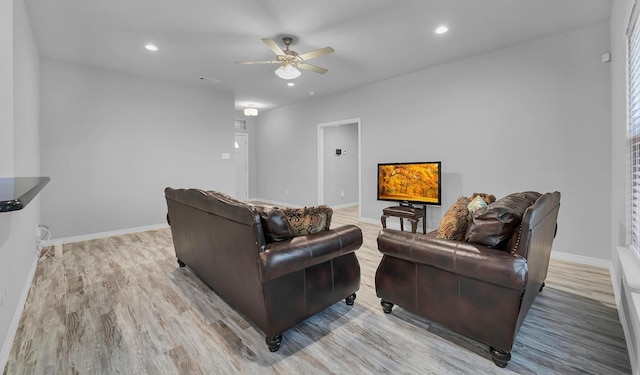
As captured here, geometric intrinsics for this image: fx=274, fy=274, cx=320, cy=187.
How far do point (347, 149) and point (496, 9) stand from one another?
198 inches

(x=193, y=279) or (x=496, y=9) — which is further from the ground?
(x=496, y=9)

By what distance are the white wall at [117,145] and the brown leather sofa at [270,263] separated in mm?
3158

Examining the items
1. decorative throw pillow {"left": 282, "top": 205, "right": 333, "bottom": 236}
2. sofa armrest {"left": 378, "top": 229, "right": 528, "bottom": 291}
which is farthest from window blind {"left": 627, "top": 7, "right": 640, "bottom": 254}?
decorative throw pillow {"left": 282, "top": 205, "right": 333, "bottom": 236}

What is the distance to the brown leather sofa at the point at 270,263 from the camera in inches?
65.5

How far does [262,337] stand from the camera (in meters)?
1.86

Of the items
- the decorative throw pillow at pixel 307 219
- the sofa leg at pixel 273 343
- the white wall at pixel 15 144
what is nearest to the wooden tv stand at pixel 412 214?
the decorative throw pillow at pixel 307 219

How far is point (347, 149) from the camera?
7652 millimetres

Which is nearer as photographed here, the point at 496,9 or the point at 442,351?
the point at 442,351

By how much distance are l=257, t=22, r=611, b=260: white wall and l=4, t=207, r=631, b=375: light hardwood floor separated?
1052mm

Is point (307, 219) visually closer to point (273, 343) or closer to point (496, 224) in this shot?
point (273, 343)

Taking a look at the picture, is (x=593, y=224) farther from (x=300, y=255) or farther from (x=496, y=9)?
(x=300, y=255)

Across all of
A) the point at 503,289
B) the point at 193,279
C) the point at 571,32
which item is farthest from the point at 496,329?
the point at 571,32

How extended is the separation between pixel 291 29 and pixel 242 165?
17.9 ft

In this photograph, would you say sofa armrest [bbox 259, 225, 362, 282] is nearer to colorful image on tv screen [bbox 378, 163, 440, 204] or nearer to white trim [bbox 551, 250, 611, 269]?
colorful image on tv screen [bbox 378, 163, 440, 204]
